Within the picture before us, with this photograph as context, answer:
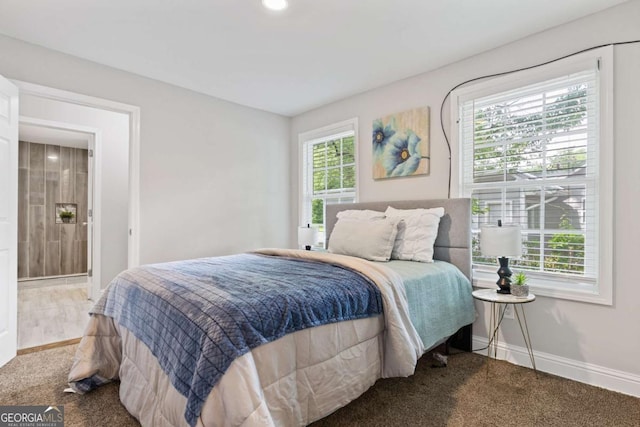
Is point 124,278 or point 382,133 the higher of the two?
point 382,133

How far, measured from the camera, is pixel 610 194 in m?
2.17

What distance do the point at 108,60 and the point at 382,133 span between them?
8.62ft

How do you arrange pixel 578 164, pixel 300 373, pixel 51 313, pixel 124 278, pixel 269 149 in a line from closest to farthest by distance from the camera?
pixel 300 373
pixel 124 278
pixel 578 164
pixel 51 313
pixel 269 149

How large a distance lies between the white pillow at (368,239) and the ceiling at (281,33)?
4.74 feet

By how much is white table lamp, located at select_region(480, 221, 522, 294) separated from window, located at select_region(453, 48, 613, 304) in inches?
12.8

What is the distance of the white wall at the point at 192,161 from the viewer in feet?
9.66

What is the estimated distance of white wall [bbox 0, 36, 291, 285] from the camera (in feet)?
9.66

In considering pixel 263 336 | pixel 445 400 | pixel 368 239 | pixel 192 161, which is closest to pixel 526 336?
pixel 445 400

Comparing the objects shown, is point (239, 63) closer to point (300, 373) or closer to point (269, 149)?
point (269, 149)

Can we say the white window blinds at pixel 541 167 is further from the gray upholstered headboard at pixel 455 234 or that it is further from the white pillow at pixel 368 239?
the white pillow at pixel 368 239

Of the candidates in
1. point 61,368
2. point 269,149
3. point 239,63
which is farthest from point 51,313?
point 239,63

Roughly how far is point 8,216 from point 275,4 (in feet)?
8.33

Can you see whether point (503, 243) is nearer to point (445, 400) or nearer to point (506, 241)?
point (506, 241)

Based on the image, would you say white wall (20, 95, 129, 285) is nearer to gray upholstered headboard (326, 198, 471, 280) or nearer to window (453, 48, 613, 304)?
gray upholstered headboard (326, 198, 471, 280)
